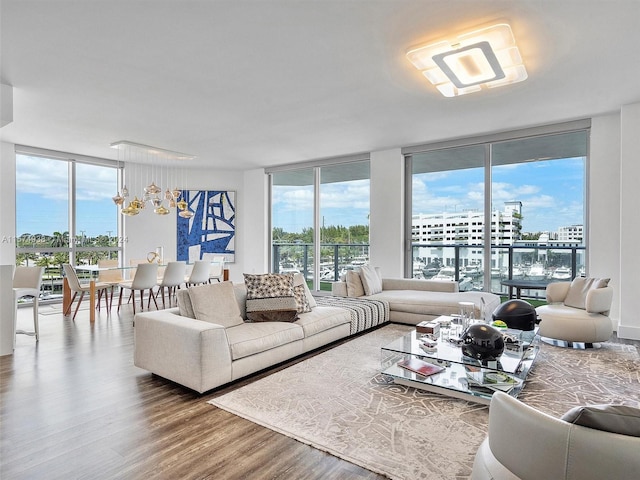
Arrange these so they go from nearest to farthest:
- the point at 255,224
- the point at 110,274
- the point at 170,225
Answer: the point at 110,274 < the point at 170,225 < the point at 255,224

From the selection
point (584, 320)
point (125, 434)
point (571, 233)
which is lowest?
point (125, 434)

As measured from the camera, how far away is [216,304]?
350cm

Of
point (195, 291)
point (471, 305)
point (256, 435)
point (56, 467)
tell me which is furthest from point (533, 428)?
point (471, 305)

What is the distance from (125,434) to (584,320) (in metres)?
4.38

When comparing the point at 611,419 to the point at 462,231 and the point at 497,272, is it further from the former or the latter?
the point at 462,231

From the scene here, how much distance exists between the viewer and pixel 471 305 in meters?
4.26

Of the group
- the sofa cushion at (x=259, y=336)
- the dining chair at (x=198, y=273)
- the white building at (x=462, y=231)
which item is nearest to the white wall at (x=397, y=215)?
the white building at (x=462, y=231)

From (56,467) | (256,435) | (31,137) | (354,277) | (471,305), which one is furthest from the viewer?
(31,137)

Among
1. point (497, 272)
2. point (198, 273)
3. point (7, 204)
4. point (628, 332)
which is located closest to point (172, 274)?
point (198, 273)

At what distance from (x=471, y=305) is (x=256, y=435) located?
112 inches

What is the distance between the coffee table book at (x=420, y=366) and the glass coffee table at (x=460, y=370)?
0.09ft

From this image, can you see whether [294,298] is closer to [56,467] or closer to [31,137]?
[56,467]

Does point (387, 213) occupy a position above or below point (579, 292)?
above

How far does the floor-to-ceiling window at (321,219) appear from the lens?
294 inches
